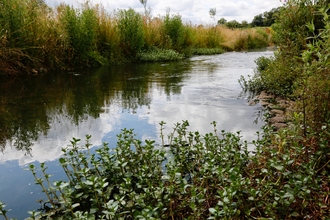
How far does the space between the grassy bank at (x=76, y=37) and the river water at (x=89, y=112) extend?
794 mm

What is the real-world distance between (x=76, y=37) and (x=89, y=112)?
4.87 metres

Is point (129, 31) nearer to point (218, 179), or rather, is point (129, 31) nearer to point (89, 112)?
point (89, 112)

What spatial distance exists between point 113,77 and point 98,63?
7.78 feet

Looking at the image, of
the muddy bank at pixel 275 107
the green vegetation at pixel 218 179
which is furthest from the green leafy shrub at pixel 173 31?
the green vegetation at pixel 218 179

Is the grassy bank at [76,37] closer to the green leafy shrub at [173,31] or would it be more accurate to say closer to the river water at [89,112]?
the green leafy shrub at [173,31]

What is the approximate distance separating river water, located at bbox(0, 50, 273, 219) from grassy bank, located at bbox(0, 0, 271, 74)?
79 centimetres

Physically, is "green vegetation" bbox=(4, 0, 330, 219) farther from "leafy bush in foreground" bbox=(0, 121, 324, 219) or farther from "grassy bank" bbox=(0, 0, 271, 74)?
"grassy bank" bbox=(0, 0, 271, 74)

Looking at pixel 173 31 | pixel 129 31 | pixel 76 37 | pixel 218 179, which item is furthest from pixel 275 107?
pixel 173 31

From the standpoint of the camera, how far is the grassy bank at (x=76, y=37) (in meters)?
7.14

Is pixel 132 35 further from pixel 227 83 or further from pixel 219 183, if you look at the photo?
pixel 219 183

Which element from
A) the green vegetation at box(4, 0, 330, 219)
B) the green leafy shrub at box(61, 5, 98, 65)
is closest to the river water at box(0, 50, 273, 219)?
Result: the green vegetation at box(4, 0, 330, 219)

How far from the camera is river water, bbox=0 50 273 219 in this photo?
2.76 meters

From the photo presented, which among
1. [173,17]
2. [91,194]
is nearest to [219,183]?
[91,194]

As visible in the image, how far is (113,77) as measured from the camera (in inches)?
296
